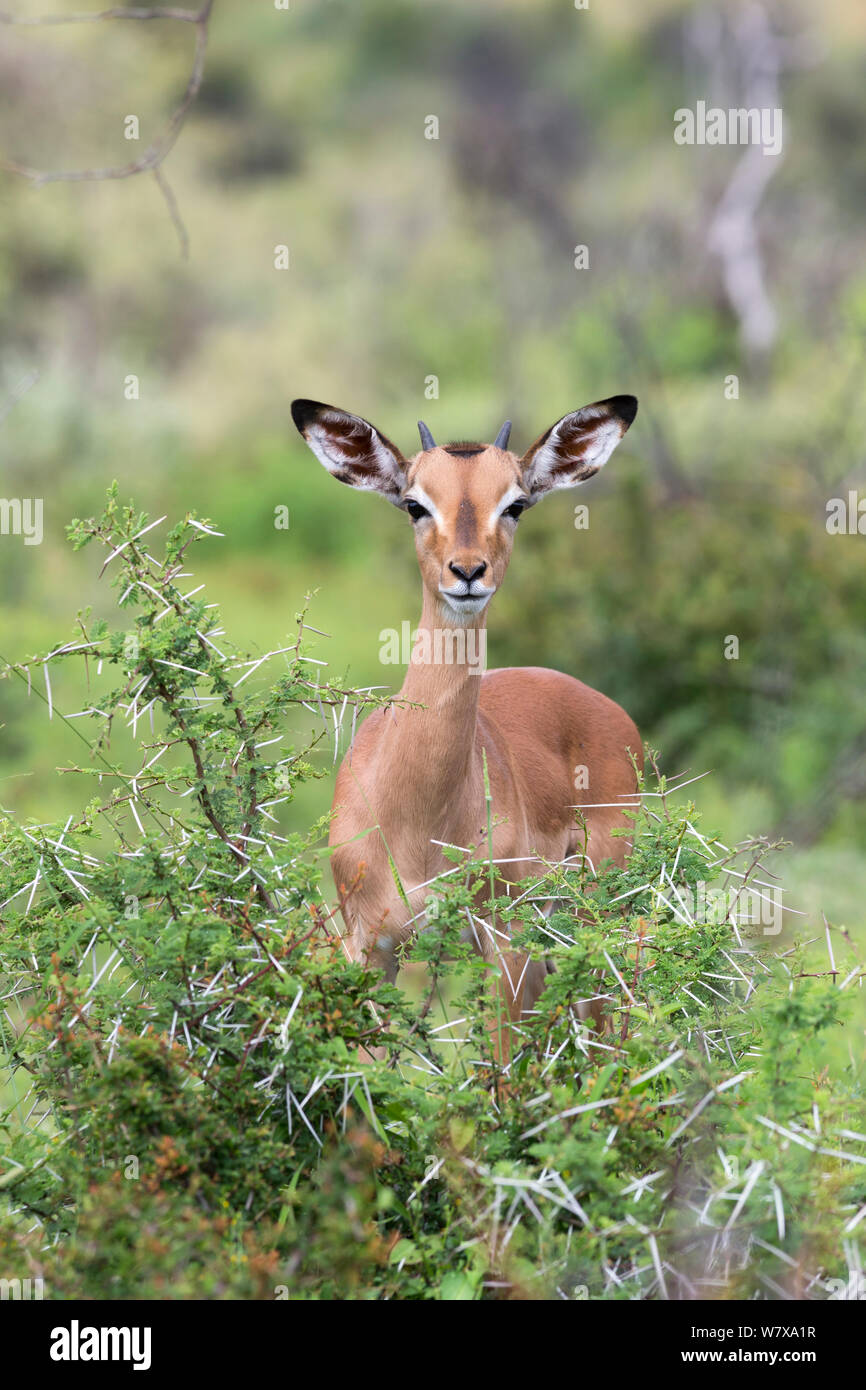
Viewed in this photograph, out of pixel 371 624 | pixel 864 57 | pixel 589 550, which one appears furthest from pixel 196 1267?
pixel 864 57

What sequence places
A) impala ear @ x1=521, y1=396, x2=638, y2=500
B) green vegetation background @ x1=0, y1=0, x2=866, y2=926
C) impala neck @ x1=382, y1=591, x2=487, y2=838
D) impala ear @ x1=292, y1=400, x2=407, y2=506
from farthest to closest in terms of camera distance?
green vegetation background @ x1=0, y1=0, x2=866, y2=926 < impala ear @ x1=521, y1=396, x2=638, y2=500 < impala ear @ x1=292, y1=400, x2=407, y2=506 < impala neck @ x1=382, y1=591, x2=487, y2=838

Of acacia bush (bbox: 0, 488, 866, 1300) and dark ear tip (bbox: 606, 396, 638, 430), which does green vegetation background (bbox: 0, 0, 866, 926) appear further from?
acacia bush (bbox: 0, 488, 866, 1300)

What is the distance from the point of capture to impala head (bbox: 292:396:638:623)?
5.46 m

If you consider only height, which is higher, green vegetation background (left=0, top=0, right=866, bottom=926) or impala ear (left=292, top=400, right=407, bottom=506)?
green vegetation background (left=0, top=0, right=866, bottom=926)

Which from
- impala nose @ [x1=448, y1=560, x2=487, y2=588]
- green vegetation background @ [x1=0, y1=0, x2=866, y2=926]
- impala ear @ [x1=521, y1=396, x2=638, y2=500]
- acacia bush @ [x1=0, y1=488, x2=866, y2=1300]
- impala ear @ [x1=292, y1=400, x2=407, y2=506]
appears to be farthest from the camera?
green vegetation background @ [x1=0, y1=0, x2=866, y2=926]

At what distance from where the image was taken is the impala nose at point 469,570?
5297 mm

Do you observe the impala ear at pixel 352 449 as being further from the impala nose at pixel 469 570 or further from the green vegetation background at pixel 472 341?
the green vegetation background at pixel 472 341

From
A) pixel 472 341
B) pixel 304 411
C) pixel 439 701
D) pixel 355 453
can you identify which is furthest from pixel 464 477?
pixel 472 341

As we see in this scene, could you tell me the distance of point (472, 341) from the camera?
73.0 ft

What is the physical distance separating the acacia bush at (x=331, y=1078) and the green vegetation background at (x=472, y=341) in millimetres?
3501

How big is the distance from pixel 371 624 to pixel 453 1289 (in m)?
12.9

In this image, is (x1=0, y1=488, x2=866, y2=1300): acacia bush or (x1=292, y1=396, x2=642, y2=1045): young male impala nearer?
(x1=0, y1=488, x2=866, y2=1300): acacia bush

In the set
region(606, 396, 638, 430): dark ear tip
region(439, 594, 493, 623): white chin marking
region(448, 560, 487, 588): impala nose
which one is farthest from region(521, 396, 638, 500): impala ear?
region(448, 560, 487, 588): impala nose
